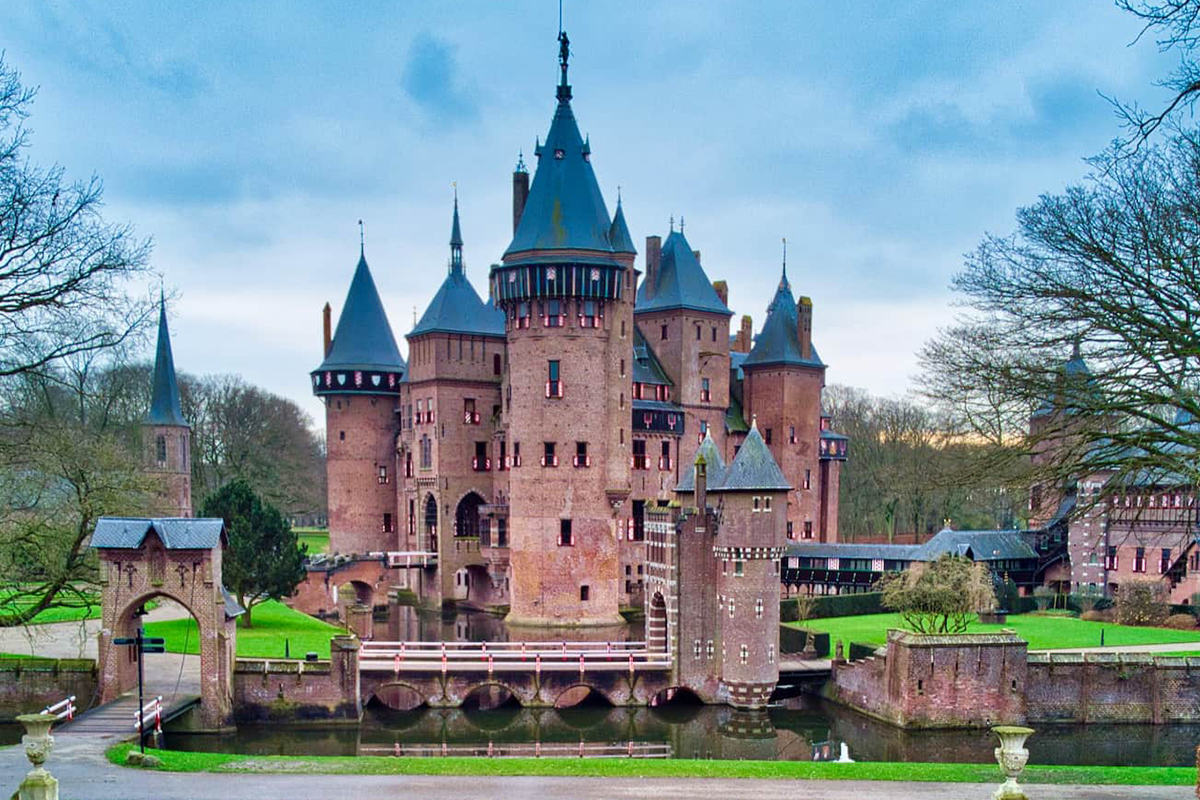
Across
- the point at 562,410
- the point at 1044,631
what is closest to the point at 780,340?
the point at 562,410

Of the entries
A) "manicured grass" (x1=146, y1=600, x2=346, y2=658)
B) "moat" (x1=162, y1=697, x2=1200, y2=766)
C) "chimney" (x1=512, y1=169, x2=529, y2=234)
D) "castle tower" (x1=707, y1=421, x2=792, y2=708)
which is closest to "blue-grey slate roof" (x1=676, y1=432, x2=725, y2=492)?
"castle tower" (x1=707, y1=421, x2=792, y2=708)

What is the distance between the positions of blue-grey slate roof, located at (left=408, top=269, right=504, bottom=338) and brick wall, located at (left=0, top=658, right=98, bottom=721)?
2388 centimetres

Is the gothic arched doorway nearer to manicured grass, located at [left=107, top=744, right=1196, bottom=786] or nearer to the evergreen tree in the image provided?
the evergreen tree

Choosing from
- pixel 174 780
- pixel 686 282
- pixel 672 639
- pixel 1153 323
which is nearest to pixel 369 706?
pixel 672 639

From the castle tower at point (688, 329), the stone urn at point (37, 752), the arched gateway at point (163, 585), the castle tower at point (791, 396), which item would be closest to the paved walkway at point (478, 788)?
the stone urn at point (37, 752)

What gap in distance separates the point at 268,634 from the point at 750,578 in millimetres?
15682

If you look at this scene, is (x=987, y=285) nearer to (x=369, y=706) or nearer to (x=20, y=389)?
(x=20, y=389)

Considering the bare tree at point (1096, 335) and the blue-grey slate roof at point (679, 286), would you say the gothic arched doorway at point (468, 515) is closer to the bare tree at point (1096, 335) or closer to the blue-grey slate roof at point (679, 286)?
the blue-grey slate roof at point (679, 286)

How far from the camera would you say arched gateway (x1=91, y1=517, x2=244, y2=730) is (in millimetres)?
22188

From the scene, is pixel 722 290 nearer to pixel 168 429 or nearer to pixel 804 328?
pixel 804 328

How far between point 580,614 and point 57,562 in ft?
80.9

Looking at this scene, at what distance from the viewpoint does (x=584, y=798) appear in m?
14.5

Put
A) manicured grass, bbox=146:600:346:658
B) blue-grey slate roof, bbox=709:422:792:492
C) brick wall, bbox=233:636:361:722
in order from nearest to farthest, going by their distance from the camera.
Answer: brick wall, bbox=233:636:361:722, blue-grey slate roof, bbox=709:422:792:492, manicured grass, bbox=146:600:346:658

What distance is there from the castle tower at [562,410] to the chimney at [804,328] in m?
12.2
